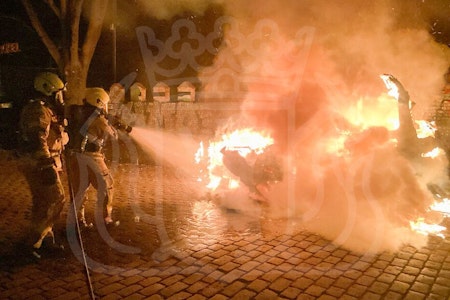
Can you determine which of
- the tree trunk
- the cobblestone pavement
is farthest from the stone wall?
the cobblestone pavement

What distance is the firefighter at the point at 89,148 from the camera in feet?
19.1

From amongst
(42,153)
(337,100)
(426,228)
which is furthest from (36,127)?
(337,100)

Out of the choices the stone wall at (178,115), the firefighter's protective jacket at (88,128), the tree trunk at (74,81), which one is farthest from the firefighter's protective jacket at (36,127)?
the stone wall at (178,115)

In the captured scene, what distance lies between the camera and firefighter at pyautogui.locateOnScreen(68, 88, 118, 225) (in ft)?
19.1

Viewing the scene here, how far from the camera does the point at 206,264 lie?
4.79 metres

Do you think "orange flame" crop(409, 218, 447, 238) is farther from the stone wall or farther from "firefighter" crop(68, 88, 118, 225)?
the stone wall

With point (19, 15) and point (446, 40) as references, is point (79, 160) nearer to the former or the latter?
point (446, 40)

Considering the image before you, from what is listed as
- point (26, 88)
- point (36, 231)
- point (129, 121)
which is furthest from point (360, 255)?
point (26, 88)

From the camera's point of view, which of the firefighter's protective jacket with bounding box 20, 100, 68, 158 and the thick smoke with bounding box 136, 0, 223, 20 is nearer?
the firefighter's protective jacket with bounding box 20, 100, 68, 158

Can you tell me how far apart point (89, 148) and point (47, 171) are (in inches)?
41.0

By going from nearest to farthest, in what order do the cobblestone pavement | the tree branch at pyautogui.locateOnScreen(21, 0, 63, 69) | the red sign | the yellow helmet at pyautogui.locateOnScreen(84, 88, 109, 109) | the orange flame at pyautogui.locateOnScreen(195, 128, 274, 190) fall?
the cobblestone pavement → the yellow helmet at pyautogui.locateOnScreen(84, 88, 109, 109) → the orange flame at pyautogui.locateOnScreen(195, 128, 274, 190) → the tree branch at pyautogui.locateOnScreen(21, 0, 63, 69) → the red sign

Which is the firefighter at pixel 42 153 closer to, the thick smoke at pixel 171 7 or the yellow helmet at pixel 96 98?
the yellow helmet at pixel 96 98

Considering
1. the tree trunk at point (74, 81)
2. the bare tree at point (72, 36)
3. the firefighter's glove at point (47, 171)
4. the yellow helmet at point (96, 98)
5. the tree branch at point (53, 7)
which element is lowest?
the firefighter's glove at point (47, 171)

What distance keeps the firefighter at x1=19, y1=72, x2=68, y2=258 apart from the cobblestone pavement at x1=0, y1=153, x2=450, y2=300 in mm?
521
